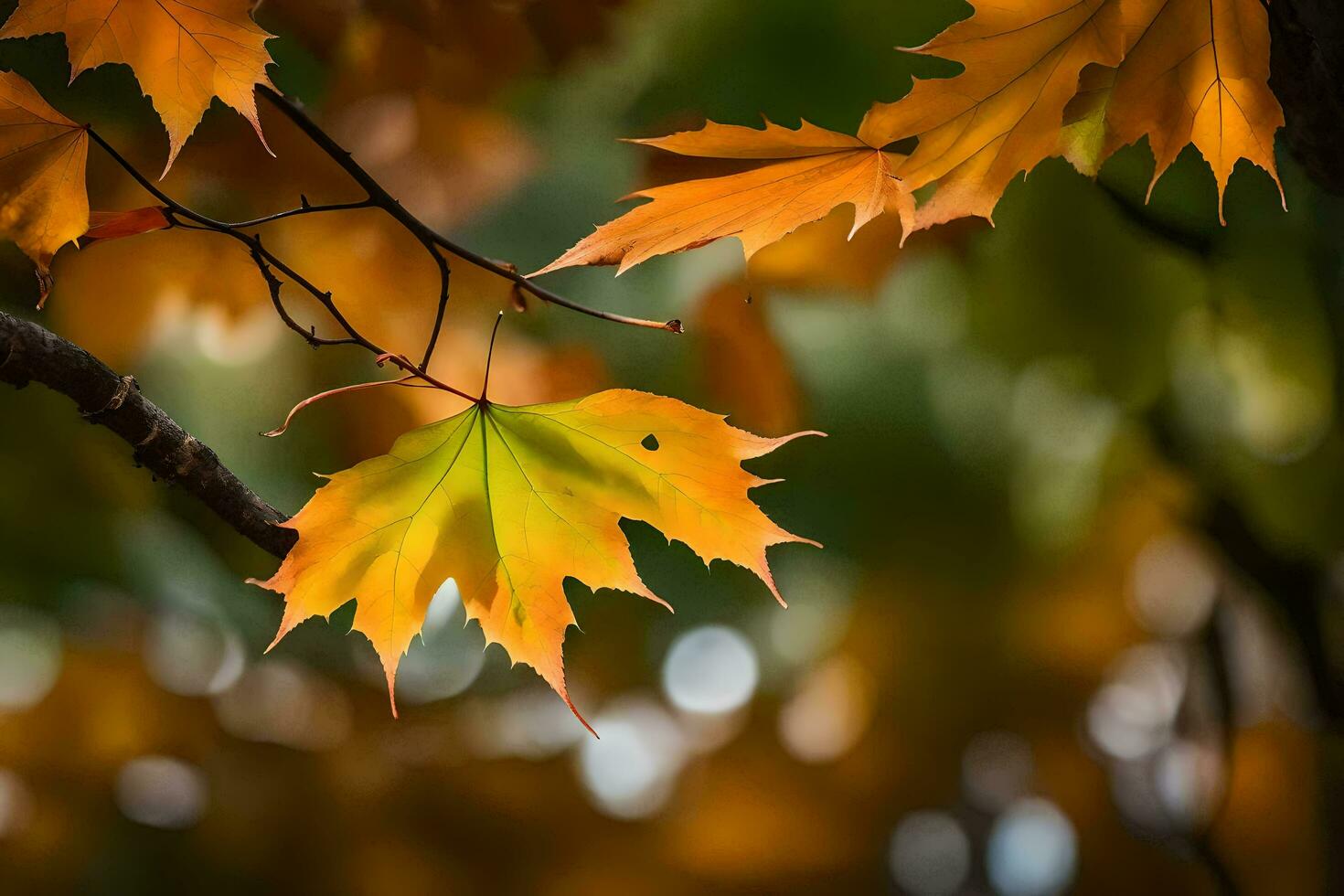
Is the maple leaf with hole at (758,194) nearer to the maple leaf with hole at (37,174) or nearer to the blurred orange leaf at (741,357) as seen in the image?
the maple leaf with hole at (37,174)

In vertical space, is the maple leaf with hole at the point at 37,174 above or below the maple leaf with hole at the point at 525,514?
above

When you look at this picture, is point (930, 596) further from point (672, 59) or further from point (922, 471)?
point (672, 59)

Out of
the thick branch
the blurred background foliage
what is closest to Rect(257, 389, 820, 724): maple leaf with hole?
the thick branch

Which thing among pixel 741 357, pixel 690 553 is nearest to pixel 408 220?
pixel 741 357

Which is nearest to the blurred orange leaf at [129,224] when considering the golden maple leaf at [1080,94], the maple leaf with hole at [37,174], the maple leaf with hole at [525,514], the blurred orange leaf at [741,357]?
the maple leaf with hole at [37,174]

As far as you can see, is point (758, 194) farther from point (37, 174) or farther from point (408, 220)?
point (37, 174)

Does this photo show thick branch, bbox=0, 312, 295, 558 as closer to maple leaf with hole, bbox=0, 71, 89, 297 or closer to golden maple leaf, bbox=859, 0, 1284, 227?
maple leaf with hole, bbox=0, 71, 89, 297

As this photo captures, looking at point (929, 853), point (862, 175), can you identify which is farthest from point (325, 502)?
point (929, 853)
